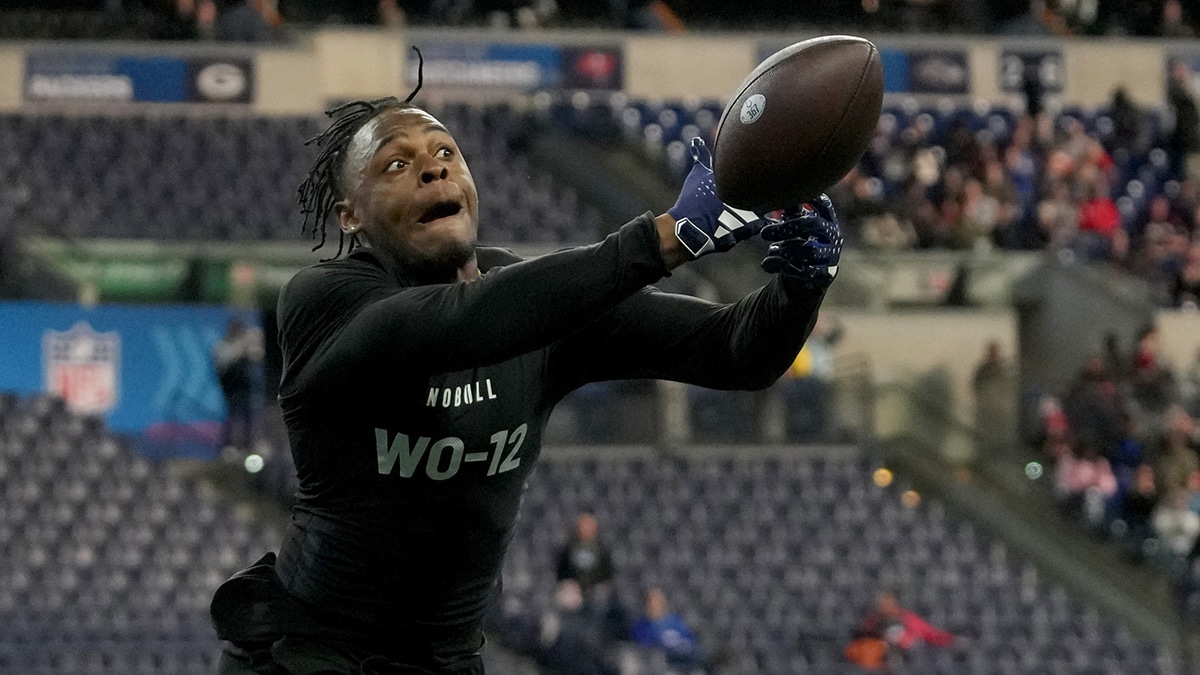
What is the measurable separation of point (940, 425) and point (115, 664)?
7.03m

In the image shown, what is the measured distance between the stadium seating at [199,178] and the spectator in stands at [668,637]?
483 centimetres

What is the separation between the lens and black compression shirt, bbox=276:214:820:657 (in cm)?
358

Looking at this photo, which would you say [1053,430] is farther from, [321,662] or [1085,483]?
[321,662]

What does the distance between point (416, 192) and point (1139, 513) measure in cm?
1141

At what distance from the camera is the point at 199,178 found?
53.6 feet

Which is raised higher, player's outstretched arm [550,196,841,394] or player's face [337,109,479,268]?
player's face [337,109,479,268]

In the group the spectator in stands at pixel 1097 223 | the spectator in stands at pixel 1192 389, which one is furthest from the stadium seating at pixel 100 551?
the spectator in stands at pixel 1097 223

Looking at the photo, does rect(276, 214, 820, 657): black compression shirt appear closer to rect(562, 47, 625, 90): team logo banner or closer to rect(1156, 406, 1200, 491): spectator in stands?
rect(1156, 406, 1200, 491): spectator in stands

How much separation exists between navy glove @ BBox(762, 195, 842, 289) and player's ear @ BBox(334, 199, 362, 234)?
84 cm

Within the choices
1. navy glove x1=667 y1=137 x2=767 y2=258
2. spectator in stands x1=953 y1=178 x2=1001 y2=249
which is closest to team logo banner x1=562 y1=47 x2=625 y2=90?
spectator in stands x1=953 y1=178 x2=1001 y2=249

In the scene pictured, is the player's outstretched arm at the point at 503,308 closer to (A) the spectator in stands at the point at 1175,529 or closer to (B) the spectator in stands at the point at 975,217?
(A) the spectator in stands at the point at 1175,529

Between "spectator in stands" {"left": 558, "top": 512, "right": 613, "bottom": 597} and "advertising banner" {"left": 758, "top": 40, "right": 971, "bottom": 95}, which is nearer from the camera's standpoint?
"spectator in stands" {"left": 558, "top": 512, "right": 613, "bottom": 597}

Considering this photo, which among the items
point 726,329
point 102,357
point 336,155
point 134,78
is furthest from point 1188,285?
point 336,155

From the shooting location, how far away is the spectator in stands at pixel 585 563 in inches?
455
